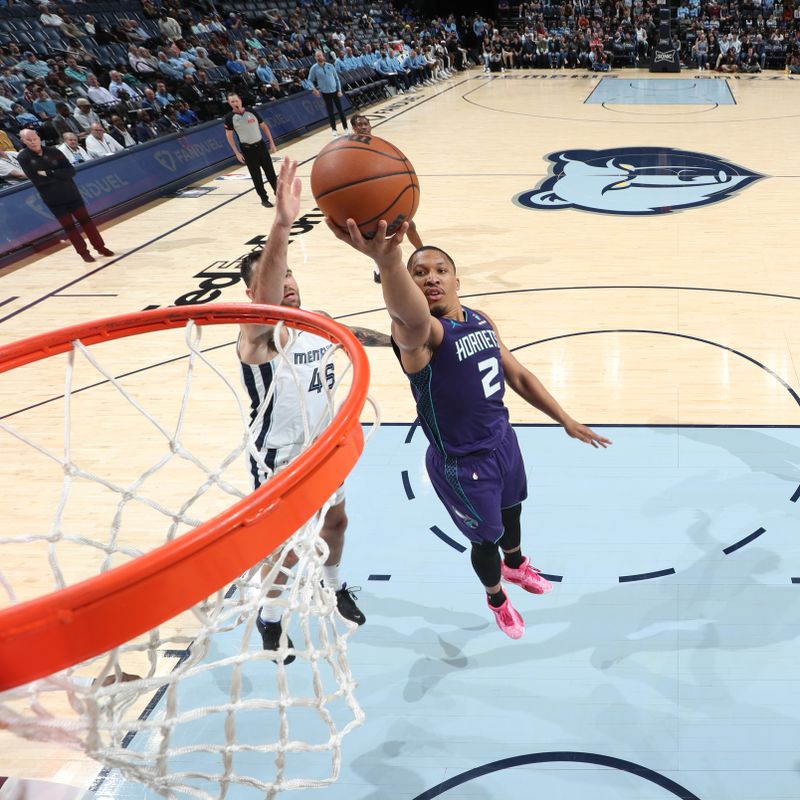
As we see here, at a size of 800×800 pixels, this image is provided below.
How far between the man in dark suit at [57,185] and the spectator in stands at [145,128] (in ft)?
12.8

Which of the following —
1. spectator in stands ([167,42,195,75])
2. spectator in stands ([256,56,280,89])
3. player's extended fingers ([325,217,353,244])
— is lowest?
spectator in stands ([256,56,280,89])

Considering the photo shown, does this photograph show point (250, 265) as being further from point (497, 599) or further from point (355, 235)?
point (497, 599)

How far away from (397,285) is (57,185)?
7.46m

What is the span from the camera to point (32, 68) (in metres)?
12.8

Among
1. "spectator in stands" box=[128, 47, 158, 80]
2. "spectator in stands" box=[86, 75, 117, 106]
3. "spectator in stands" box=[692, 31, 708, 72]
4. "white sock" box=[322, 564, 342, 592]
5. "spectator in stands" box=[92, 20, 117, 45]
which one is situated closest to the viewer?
"white sock" box=[322, 564, 342, 592]

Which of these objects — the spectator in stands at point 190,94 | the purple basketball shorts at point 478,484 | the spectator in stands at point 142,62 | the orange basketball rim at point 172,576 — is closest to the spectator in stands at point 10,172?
the spectator in stands at point 190,94

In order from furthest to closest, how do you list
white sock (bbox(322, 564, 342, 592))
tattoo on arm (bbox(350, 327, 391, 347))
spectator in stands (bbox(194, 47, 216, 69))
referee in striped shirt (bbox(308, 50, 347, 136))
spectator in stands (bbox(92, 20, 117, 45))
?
spectator in stands (bbox(194, 47, 216, 69)) < spectator in stands (bbox(92, 20, 117, 45)) < referee in striped shirt (bbox(308, 50, 347, 136)) < tattoo on arm (bbox(350, 327, 391, 347)) < white sock (bbox(322, 564, 342, 592))

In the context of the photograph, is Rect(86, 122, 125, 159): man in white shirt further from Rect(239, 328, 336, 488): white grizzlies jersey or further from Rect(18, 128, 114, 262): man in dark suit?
Rect(239, 328, 336, 488): white grizzlies jersey

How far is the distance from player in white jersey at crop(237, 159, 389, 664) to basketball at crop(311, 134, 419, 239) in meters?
0.33

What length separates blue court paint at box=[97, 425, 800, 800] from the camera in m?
2.69

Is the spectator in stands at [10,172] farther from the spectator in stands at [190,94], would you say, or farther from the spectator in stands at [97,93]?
the spectator in stands at [190,94]

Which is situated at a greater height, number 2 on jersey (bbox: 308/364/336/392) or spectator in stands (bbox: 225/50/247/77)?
number 2 on jersey (bbox: 308/364/336/392)

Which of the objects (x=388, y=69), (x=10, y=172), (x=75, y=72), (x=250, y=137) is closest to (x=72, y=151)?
(x=10, y=172)

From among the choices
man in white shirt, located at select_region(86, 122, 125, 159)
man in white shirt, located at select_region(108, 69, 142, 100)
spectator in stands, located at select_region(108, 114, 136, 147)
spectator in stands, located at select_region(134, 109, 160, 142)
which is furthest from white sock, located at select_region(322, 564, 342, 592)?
man in white shirt, located at select_region(108, 69, 142, 100)
